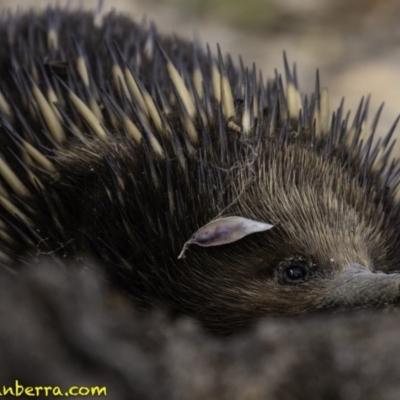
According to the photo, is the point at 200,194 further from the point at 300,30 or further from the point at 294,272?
the point at 300,30

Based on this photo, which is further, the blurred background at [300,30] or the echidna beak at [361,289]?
the blurred background at [300,30]

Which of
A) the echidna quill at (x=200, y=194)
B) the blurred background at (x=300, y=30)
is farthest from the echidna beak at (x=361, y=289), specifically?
the blurred background at (x=300, y=30)

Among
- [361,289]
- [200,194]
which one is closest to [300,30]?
[200,194]

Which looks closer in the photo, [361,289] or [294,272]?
[361,289]

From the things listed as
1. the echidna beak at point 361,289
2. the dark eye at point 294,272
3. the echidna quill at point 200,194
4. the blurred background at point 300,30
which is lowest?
the echidna beak at point 361,289

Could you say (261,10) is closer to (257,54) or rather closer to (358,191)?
(257,54)

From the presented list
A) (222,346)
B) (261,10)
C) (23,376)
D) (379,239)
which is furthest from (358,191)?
(261,10)

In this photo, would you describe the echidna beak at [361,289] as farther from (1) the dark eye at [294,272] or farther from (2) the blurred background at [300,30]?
(2) the blurred background at [300,30]
